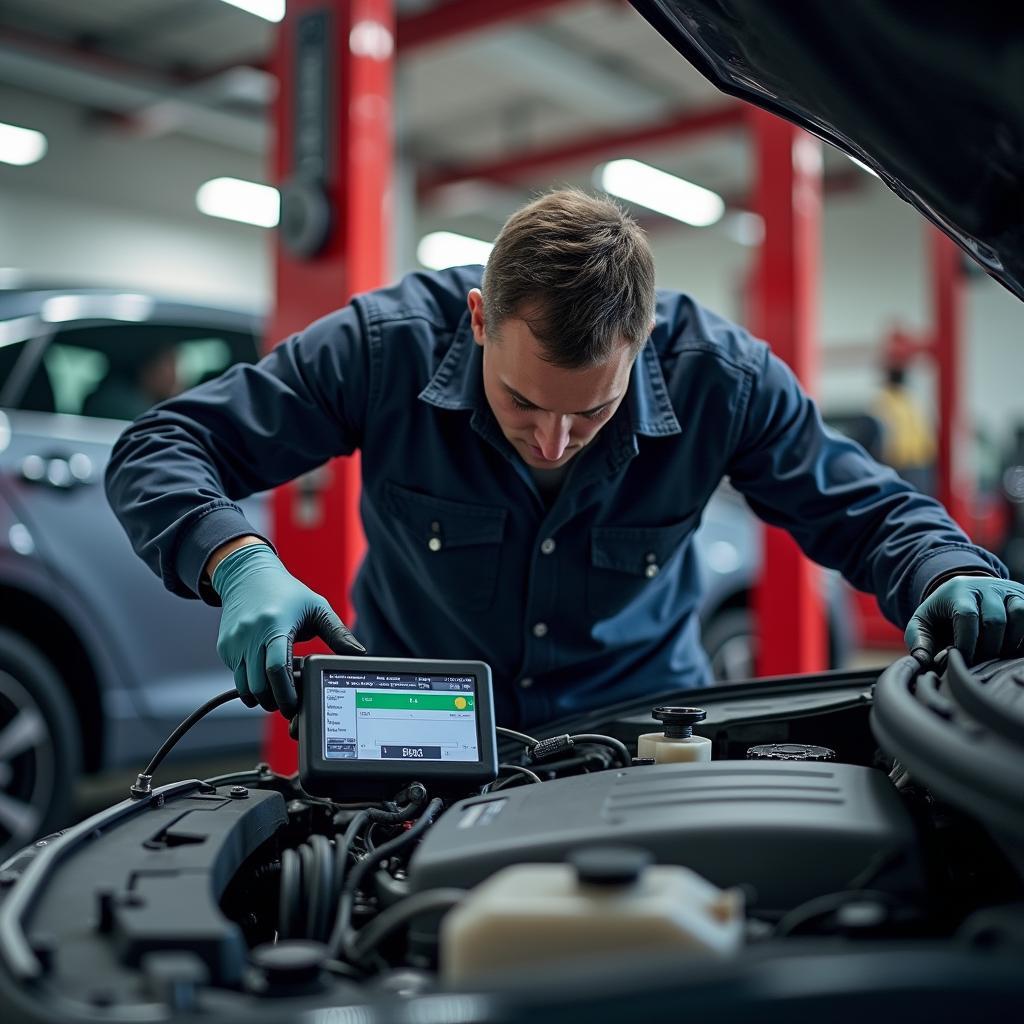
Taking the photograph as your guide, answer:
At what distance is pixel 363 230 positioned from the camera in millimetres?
2809

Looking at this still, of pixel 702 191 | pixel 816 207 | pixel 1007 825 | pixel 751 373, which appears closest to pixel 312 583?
pixel 751 373

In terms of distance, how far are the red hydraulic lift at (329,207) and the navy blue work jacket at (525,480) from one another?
1149mm

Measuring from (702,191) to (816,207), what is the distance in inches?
251

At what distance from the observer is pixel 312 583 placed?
282 centimetres

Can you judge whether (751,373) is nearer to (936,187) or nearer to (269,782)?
(936,187)

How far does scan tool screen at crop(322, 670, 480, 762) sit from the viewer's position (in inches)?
40.9

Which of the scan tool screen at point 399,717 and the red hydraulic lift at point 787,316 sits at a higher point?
the red hydraulic lift at point 787,316

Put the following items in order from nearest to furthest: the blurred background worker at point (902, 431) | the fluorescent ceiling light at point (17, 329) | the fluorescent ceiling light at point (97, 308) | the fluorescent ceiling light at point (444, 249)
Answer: the fluorescent ceiling light at point (17, 329)
the fluorescent ceiling light at point (97, 308)
the blurred background worker at point (902, 431)
the fluorescent ceiling light at point (444, 249)

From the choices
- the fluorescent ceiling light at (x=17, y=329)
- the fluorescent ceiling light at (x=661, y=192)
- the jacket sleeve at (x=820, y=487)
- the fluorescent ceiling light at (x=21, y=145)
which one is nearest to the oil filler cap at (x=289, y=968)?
the jacket sleeve at (x=820, y=487)

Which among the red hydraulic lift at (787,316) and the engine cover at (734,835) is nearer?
the engine cover at (734,835)

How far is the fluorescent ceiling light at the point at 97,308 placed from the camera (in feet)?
8.73

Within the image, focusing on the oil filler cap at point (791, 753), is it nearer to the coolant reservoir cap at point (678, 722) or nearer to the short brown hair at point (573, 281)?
the coolant reservoir cap at point (678, 722)

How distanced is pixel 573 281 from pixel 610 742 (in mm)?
513

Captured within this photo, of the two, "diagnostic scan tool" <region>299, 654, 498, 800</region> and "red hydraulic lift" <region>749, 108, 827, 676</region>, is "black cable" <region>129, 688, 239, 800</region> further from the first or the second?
"red hydraulic lift" <region>749, 108, 827, 676</region>
